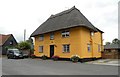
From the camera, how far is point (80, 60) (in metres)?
28.1

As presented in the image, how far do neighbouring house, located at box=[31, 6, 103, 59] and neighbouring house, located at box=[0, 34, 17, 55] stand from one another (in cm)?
2717

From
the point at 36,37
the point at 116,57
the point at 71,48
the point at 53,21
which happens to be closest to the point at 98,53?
the point at 116,57

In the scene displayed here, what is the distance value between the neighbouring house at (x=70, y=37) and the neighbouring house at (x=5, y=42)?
27.2 metres

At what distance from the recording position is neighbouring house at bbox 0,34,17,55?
61.3 m

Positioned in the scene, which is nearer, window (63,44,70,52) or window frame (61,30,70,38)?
window (63,44,70,52)

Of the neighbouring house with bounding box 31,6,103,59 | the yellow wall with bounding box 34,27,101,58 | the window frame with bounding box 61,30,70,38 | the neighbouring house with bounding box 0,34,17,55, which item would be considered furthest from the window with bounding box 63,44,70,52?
the neighbouring house with bounding box 0,34,17,55

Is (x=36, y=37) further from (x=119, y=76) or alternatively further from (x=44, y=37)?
(x=119, y=76)

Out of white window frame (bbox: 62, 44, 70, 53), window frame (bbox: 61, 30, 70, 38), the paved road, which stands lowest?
the paved road

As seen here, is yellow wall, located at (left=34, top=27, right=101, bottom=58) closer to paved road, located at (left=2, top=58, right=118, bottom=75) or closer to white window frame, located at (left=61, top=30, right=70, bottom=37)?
white window frame, located at (left=61, top=30, right=70, bottom=37)

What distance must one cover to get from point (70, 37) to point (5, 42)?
122 ft

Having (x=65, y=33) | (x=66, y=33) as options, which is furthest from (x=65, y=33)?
(x=66, y=33)

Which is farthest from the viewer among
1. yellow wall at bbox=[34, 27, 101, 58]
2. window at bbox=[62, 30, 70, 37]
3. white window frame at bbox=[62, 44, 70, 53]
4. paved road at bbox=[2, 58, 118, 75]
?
window at bbox=[62, 30, 70, 37]

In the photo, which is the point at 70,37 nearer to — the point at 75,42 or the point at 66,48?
the point at 75,42

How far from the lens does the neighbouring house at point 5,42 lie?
6131cm
